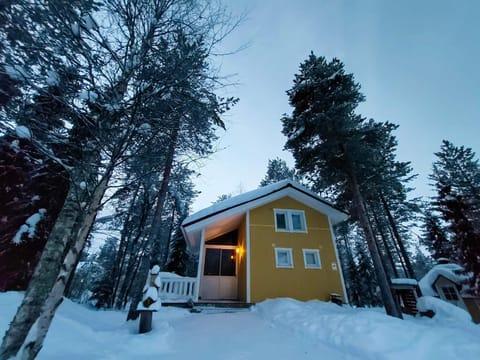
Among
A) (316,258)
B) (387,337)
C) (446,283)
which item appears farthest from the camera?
(446,283)

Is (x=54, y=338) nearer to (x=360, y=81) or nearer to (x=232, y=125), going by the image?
(x=232, y=125)

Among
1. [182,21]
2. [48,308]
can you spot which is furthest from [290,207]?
[48,308]

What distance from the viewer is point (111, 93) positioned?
2859 millimetres

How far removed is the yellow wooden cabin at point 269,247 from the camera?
336 inches

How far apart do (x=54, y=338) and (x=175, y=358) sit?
6.58ft

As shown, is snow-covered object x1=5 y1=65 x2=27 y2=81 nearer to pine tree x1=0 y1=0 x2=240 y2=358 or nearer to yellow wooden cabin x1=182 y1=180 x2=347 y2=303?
pine tree x1=0 y1=0 x2=240 y2=358

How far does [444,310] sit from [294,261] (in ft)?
26.2

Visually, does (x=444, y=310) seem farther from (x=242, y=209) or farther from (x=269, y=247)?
(x=242, y=209)

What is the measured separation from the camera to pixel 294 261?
9039mm

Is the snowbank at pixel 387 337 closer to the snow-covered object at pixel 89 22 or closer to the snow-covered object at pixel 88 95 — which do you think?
the snow-covered object at pixel 88 95

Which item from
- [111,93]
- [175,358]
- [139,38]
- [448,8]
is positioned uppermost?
[448,8]

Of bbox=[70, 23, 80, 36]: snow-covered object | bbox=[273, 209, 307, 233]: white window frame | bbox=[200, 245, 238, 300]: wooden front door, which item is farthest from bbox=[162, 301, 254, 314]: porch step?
bbox=[70, 23, 80, 36]: snow-covered object

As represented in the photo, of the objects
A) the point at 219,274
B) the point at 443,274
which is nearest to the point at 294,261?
the point at 219,274

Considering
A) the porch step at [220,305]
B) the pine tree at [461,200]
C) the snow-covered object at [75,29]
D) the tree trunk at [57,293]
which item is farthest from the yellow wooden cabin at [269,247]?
the snow-covered object at [75,29]
